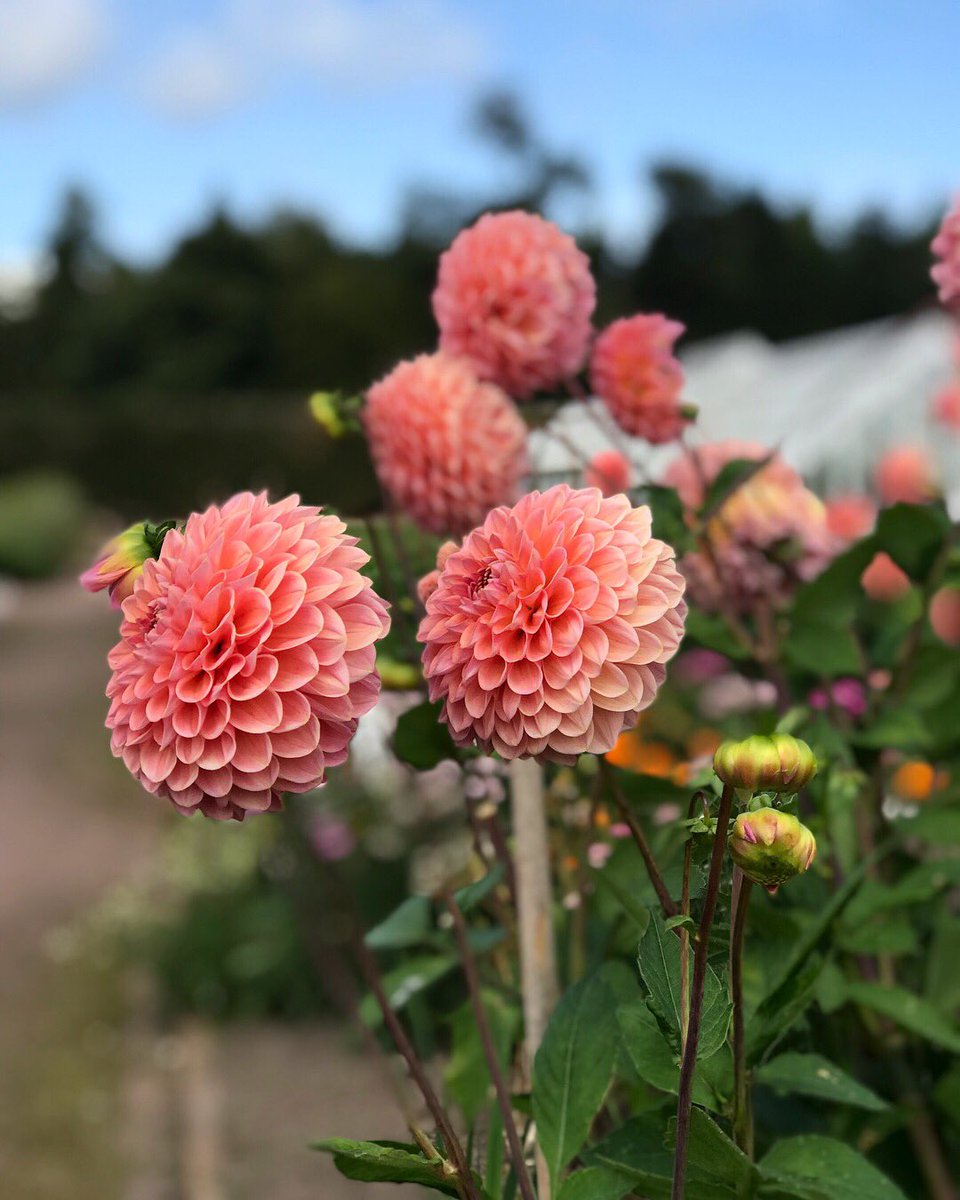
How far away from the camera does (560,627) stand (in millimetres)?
569

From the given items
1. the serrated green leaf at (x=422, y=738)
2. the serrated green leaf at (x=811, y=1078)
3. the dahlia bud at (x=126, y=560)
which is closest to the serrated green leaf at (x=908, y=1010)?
the serrated green leaf at (x=811, y=1078)

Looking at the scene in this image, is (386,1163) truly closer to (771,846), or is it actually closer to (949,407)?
(771,846)

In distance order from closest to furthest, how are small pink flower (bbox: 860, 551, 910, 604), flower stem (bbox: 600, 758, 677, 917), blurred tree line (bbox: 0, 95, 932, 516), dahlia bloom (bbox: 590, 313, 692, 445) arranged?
flower stem (bbox: 600, 758, 677, 917) → dahlia bloom (bbox: 590, 313, 692, 445) → small pink flower (bbox: 860, 551, 910, 604) → blurred tree line (bbox: 0, 95, 932, 516)

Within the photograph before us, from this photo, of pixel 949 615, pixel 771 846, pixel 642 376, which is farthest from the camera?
pixel 949 615

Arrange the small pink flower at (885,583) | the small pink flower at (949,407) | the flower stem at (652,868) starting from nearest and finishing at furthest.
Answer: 1. the flower stem at (652,868)
2. the small pink flower at (885,583)
3. the small pink flower at (949,407)

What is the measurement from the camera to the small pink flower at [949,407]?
3.19m

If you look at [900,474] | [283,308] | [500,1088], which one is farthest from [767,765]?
[283,308]

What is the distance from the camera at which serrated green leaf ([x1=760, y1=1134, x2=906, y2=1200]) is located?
2.25 ft

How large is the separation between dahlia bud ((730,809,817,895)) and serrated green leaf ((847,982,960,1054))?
418mm

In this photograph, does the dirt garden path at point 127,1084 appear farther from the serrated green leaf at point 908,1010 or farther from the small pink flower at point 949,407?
the small pink flower at point 949,407

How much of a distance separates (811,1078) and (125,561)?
1.54 ft

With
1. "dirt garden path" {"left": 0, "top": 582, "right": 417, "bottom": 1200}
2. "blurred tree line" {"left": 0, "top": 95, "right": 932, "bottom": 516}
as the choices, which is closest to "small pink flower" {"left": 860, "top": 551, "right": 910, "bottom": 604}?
"dirt garden path" {"left": 0, "top": 582, "right": 417, "bottom": 1200}

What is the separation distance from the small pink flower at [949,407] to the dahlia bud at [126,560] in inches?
112

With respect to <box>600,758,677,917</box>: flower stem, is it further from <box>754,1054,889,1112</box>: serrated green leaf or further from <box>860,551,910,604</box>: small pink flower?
<box>860,551,910,604</box>: small pink flower
